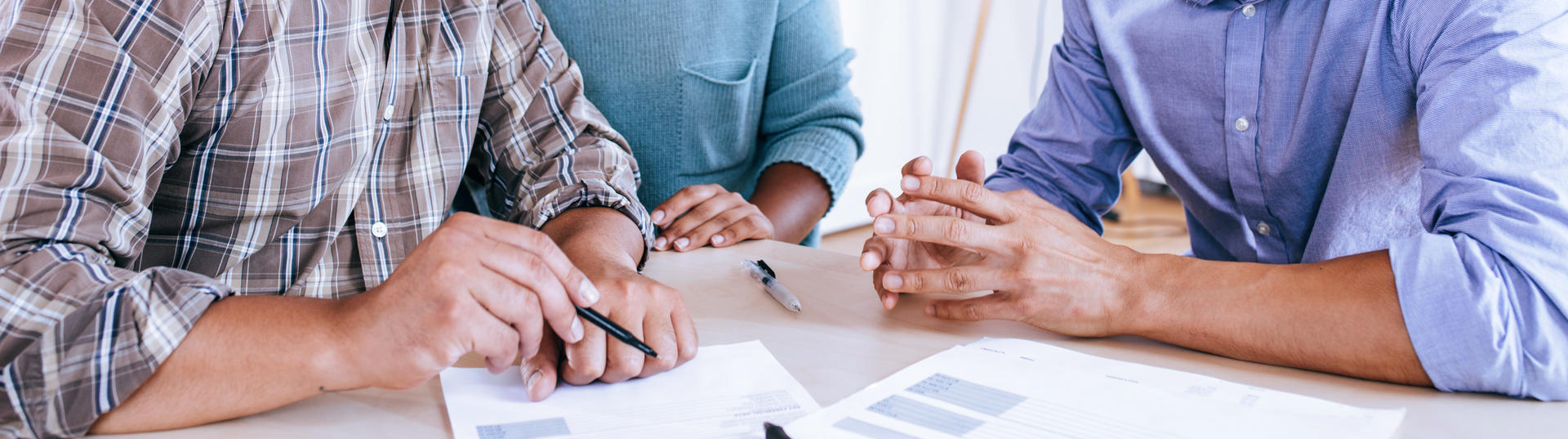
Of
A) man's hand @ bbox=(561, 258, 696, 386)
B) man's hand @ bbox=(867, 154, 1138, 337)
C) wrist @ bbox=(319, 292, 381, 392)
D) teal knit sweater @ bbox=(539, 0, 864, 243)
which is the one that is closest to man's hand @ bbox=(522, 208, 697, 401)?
man's hand @ bbox=(561, 258, 696, 386)

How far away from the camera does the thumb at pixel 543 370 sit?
2.36 feet

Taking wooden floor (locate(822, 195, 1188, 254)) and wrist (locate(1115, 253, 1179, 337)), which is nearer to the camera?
wrist (locate(1115, 253, 1179, 337))

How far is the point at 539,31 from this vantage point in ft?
4.21

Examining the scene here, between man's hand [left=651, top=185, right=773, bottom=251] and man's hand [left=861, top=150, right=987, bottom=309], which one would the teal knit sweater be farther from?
man's hand [left=861, top=150, right=987, bottom=309]

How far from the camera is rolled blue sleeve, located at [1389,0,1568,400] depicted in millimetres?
727

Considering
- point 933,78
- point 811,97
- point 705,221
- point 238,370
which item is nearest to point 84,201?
point 238,370

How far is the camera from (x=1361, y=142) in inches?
41.7

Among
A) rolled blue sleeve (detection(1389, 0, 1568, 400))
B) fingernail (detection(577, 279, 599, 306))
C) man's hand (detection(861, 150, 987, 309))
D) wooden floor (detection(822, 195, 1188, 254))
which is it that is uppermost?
rolled blue sleeve (detection(1389, 0, 1568, 400))

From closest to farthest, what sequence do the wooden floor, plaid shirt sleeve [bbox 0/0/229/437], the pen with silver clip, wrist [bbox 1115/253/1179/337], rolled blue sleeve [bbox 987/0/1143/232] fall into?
plaid shirt sleeve [bbox 0/0/229/437], wrist [bbox 1115/253/1179/337], the pen with silver clip, rolled blue sleeve [bbox 987/0/1143/232], the wooden floor

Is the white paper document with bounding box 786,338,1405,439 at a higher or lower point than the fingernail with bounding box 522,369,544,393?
higher

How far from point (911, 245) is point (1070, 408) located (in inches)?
15.0

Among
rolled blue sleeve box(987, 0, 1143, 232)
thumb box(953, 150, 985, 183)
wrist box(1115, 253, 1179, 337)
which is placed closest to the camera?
wrist box(1115, 253, 1179, 337)

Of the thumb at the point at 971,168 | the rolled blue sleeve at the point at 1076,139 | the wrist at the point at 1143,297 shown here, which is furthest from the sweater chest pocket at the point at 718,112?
the wrist at the point at 1143,297

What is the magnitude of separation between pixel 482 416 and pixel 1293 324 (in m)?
0.63
